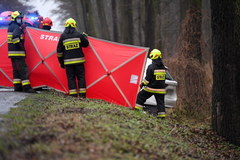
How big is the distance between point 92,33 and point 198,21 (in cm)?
903

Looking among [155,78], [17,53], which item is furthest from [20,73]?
[155,78]

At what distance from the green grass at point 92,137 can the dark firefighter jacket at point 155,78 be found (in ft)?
3.87

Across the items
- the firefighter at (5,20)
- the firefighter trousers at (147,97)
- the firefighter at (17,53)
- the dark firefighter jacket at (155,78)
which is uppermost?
the firefighter at (5,20)

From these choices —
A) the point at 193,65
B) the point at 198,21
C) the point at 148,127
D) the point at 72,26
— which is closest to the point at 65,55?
the point at 72,26

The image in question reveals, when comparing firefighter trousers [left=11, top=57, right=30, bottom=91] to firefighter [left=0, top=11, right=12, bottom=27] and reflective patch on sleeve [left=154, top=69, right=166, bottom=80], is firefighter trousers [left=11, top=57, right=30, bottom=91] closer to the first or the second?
reflective patch on sleeve [left=154, top=69, right=166, bottom=80]

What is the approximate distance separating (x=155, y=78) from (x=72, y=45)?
2.14 m

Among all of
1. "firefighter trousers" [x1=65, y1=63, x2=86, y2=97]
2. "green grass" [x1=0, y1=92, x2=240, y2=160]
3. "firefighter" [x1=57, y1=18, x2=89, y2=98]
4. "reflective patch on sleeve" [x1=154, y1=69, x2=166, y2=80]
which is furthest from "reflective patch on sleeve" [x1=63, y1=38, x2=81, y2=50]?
"reflective patch on sleeve" [x1=154, y1=69, x2=166, y2=80]

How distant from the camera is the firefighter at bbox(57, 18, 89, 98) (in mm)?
9039

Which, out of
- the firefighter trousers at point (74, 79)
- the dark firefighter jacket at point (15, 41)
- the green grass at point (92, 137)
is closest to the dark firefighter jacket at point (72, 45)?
the firefighter trousers at point (74, 79)

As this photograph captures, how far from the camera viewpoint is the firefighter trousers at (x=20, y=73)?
9562 millimetres

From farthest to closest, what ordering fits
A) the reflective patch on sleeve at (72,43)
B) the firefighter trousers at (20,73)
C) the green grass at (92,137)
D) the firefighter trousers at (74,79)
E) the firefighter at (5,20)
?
1. the firefighter at (5,20)
2. the firefighter trousers at (20,73)
3. the firefighter trousers at (74,79)
4. the reflective patch on sleeve at (72,43)
5. the green grass at (92,137)

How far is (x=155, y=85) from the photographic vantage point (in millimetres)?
8820

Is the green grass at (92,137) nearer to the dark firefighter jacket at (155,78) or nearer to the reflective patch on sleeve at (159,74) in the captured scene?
the dark firefighter jacket at (155,78)

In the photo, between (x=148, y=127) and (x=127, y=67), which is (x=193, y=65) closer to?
(x=127, y=67)
